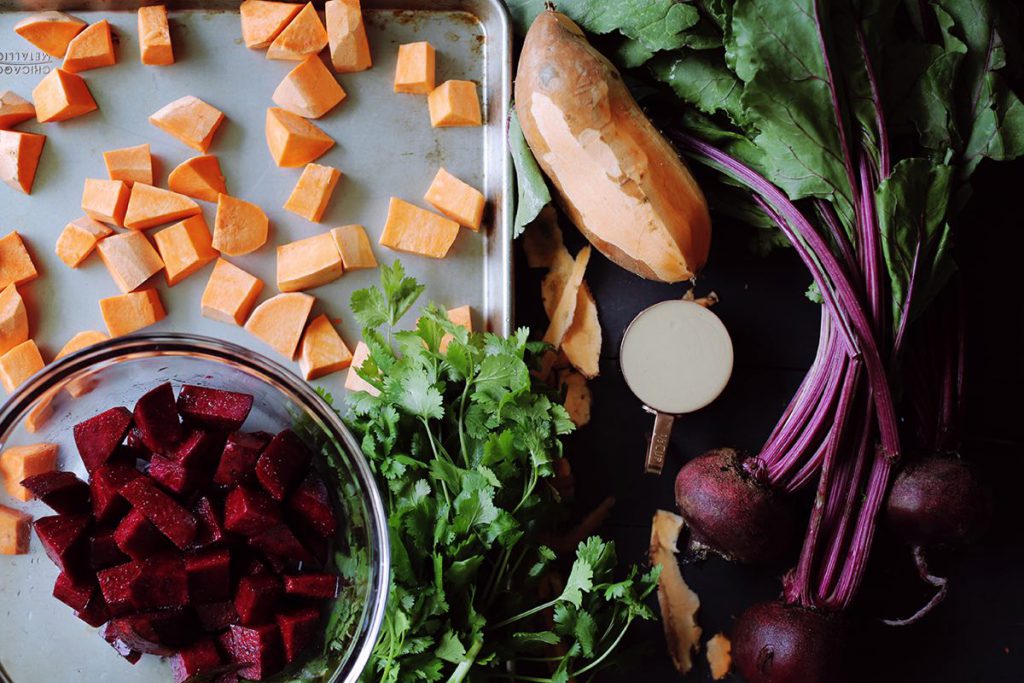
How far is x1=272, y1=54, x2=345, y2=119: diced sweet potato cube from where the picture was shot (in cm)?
135

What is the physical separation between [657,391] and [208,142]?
82 cm

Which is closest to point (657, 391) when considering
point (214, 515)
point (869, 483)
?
point (869, 483)

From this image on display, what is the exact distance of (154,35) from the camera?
135 cm

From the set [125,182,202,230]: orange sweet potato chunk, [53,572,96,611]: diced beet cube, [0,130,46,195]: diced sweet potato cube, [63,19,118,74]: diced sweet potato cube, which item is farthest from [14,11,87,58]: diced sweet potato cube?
[53,572,96,611]: diced beet cube

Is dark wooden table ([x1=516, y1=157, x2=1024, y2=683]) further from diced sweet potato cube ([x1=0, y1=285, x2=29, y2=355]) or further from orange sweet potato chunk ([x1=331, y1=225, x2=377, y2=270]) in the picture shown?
diced sweet potato cube ([x1=0, y1=285, x2=29, y2=355])

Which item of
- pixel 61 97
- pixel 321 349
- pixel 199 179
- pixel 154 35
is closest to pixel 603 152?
pixel 321 349

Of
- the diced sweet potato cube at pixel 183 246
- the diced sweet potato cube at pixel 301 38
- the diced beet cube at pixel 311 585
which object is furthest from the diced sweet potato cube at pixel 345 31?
the diced beet cube at pixel 311 585

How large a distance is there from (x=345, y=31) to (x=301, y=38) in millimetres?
73

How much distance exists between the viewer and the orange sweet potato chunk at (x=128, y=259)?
1.33 metres

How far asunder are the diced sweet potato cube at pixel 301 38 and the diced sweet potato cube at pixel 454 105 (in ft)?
0.64

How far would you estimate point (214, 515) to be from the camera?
106 cm

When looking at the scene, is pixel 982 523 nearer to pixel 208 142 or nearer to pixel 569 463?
pixel 569 463

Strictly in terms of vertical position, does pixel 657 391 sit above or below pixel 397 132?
below

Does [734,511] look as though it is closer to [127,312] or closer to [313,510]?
[313,510]
